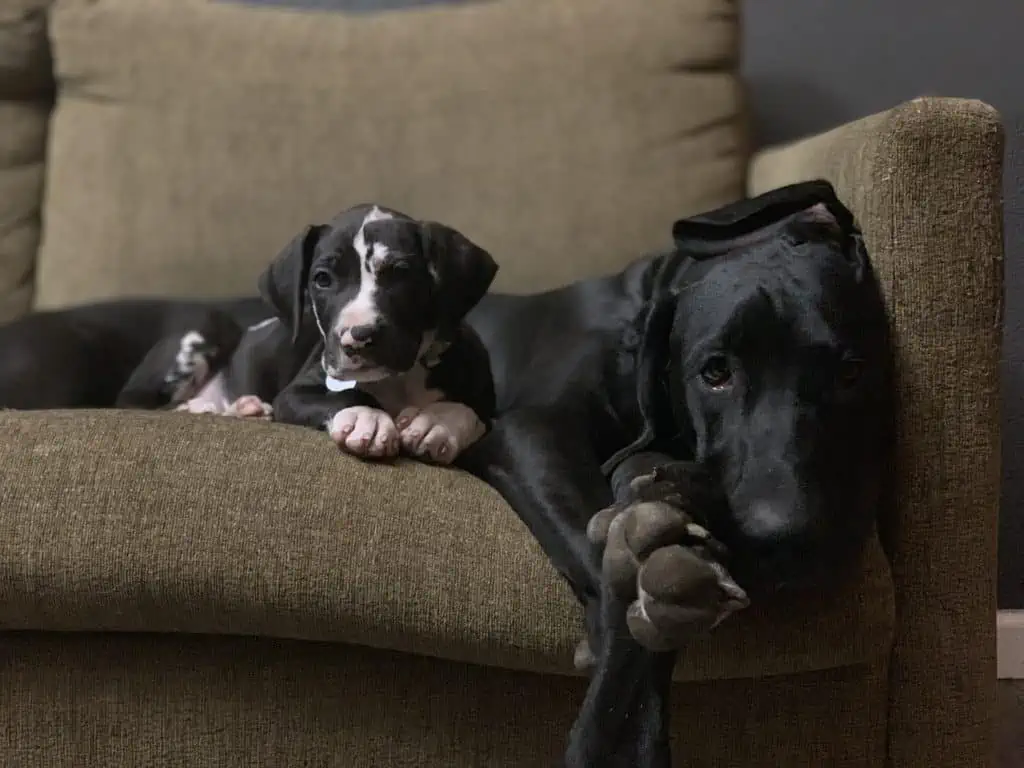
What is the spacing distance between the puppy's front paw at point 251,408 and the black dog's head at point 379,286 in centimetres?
17

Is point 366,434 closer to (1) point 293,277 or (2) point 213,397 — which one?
(1) point 293,277

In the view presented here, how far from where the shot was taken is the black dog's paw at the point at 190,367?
198 centimetres

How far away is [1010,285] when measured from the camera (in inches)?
84.0

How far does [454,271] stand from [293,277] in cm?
28

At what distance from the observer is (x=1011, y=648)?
2.12m

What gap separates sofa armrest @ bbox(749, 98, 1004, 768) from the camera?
3.93 ft

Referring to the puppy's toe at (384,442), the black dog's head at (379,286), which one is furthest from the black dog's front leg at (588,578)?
the black dog's head at (379,286)

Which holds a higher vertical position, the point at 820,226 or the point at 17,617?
the point at 820,226

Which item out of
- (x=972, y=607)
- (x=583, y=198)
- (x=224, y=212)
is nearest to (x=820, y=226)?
(x=972, y=607)

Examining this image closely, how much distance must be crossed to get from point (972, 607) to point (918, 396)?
28 centimetres

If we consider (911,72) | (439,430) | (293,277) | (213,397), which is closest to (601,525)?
(439,430)

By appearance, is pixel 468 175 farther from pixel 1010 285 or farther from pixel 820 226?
pixel 1010 285

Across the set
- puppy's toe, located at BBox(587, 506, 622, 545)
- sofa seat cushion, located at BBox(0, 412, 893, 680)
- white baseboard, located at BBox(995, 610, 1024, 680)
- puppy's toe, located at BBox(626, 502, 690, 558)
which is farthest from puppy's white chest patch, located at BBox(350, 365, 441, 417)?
white baseboard, located at BBox(995, 610, 1024, 680)

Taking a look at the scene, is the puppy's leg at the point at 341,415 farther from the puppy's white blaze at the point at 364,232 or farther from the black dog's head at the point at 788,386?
the black dog's head at the point at 788,386
